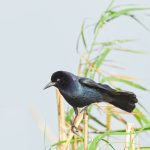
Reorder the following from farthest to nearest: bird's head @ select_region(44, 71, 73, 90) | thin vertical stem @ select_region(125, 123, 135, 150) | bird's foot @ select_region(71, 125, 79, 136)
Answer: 1. bird's head @ select_region(44, 71, 73, 90)
2. bird's foot @ select_region(71, 125, 79, 136)
3. thin vertical stem @ select_region(125, 123, 135, 150)

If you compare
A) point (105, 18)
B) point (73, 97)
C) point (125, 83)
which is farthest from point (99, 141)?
point (105, 18)

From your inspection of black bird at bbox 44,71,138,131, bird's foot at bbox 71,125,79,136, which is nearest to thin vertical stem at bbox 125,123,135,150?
bird's foot at bbox 71,125,79,136

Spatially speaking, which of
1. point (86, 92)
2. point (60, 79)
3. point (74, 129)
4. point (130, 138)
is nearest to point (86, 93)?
point (86, 92)

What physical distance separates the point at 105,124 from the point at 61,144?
2.08 feet

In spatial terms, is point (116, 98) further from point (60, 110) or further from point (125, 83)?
point (60, 110)

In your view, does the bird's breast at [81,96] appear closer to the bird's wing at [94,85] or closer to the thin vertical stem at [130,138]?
the bird's wing at [94,85]

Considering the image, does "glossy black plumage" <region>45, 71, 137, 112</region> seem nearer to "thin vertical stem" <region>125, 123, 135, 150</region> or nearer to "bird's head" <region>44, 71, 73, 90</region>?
"bird's head" <region>44, 71, 73, 90</region>

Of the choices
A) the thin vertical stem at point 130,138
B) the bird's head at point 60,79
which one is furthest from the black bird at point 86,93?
the thin vertical stem at point 130,138

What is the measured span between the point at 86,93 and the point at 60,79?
0.17 meters

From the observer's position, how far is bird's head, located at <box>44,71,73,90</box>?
3120 millimetres

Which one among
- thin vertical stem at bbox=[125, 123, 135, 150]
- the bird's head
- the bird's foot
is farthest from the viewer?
the bird's head

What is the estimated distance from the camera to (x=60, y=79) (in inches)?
124

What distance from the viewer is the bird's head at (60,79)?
312 centimetres

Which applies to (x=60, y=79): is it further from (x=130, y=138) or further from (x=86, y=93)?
(x=130, y=138)
